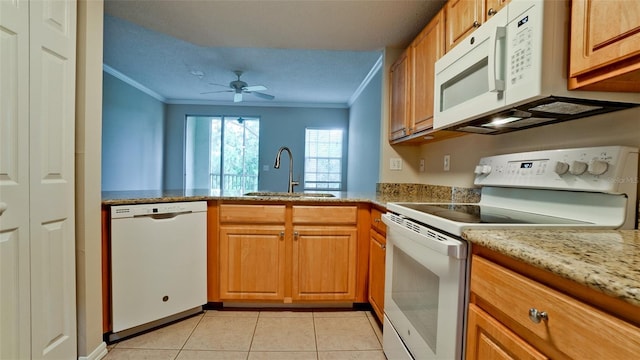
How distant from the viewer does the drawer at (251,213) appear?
6.45ft

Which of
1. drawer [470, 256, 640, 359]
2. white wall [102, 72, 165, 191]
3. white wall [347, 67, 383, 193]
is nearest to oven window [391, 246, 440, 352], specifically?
drawer [470, 256, 640, 359]

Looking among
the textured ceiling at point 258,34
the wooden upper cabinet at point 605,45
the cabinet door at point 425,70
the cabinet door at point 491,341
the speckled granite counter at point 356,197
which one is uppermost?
the textured ceiling at point 258,34

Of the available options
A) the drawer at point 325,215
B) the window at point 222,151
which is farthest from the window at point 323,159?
the drawer at point 325,215

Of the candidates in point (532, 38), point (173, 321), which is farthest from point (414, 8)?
point (173, 321)

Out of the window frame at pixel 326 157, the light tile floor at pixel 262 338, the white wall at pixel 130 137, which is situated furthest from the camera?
the window frame at pixel 326 157

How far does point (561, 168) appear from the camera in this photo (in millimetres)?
1089

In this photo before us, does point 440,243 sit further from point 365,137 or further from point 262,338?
point 365,137

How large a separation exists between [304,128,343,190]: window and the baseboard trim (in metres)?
4.72

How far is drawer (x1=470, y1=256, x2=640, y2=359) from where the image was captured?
0.46 metres

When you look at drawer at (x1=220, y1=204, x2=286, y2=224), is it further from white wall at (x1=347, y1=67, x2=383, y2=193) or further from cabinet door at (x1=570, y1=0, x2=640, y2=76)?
white wall at (x1=347, y1=67, x2=383, y2=193)

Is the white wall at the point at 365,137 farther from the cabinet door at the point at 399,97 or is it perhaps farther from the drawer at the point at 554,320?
the drawer at the point at 554,320

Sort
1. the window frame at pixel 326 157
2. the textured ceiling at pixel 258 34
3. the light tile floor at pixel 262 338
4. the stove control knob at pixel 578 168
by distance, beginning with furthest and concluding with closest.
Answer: the window frame at pixel 326 157
the textured ceiling at pixel 258 34
the light tile floor at pixel 262 338
the stove control knob at pixel 578 168

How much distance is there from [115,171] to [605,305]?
Result: 16.9 ft

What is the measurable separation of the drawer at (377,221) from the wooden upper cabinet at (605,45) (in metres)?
1.10
